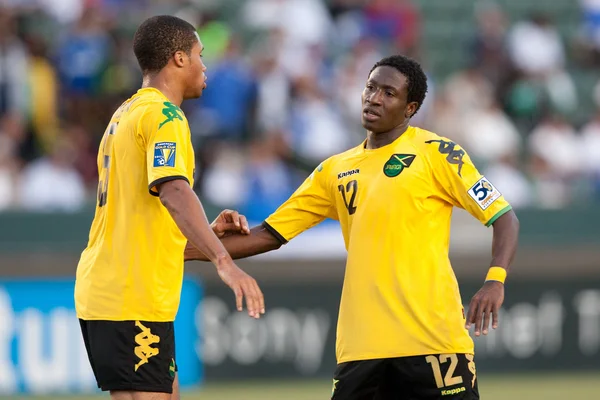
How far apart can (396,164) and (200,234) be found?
128 centimetres

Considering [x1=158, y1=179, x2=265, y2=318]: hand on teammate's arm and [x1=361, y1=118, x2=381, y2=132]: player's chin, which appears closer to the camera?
[x1=158, y1=179, x2=265, y2=318]: hand on teammate's arm

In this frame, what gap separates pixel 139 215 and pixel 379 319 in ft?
4.46

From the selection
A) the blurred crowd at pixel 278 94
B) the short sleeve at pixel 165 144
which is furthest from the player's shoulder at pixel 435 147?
the blurred crowd at pixel 278 94

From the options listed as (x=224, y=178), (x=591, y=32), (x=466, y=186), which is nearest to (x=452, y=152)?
(x=466, y=186)

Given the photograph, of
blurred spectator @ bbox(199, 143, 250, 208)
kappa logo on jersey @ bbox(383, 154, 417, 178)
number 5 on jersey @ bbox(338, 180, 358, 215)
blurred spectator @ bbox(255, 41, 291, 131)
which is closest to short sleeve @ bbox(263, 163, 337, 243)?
number 5 on jersey @ bbox(338, 180, 358, 215)

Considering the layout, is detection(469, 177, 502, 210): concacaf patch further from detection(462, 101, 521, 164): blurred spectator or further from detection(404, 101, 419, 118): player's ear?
detection(462, 101, 521, 164): blurred spectator

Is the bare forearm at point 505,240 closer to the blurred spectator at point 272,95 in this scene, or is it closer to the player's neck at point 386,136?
the player's neck at point 386,136

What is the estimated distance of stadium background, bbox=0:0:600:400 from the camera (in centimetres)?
1277

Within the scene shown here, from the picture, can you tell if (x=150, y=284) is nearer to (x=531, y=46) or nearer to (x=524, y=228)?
(x=524, y=228)

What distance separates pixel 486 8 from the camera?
746 inches

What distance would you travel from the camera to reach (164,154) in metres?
5.72

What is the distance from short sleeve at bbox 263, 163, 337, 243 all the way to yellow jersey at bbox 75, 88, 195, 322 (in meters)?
1.03

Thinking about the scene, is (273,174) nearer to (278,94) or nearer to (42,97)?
(278,94)

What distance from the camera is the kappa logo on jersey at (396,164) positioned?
20.8 ft
